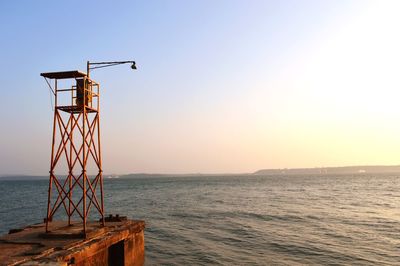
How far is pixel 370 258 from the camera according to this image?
750 inches

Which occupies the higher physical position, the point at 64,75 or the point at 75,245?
the point at 64,75

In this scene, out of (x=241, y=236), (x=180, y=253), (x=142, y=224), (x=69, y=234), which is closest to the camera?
(x=69, y=234)

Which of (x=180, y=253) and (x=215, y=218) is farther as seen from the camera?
(x=215, y=218)

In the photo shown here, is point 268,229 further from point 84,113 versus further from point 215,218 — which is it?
point 84,113

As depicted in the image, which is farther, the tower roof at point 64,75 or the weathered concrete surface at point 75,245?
the tower roof at point 64,75

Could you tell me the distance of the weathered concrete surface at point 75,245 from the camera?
1050cm

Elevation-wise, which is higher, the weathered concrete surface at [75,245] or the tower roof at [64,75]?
the tower roof at [64,75]

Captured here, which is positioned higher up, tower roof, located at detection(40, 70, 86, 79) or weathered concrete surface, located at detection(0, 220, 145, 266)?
tower roof, located at detection(40, 70, 86, 79)

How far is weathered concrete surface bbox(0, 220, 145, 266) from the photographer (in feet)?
34.4

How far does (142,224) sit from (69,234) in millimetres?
4201

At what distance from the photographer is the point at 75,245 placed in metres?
11.7

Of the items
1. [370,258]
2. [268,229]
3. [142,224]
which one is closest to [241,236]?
[268,229]

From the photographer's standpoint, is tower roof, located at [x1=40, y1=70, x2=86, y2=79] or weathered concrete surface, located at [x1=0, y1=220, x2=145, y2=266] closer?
weathered concrete surface, located at [x1=0, y1=220, x2=145, y2=266]

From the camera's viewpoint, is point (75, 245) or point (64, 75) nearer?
point (75, 245)
